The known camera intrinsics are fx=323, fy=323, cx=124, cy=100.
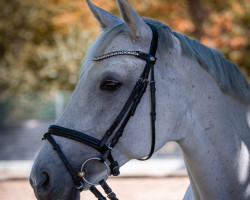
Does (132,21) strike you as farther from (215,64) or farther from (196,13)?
(196,13)

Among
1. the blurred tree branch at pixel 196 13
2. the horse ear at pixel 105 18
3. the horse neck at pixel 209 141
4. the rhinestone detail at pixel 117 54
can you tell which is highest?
the blurred tree branch at pixel 196 13

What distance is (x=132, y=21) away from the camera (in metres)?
1.85

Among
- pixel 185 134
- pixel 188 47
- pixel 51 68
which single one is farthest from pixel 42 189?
pixel 51 68

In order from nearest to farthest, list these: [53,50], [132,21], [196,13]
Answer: [132,21], [196,13], [53,50]

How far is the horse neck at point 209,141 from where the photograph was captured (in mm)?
1998

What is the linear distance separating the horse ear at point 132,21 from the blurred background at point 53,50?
6.44 m

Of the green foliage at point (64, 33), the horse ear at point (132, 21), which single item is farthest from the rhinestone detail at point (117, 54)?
the green foliage at point (64, 33)

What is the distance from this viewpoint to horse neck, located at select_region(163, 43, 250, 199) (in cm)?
200

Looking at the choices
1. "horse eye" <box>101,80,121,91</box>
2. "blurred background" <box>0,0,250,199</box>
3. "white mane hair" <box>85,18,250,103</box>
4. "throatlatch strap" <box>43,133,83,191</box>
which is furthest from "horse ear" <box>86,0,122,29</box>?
"blurred background" <box>0,0,250,199</box>

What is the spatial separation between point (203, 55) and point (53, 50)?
42.3 ft

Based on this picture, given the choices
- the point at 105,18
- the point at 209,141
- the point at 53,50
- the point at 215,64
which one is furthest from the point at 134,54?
the point at 53,50

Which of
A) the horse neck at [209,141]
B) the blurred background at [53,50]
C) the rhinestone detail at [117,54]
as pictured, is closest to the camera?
the rhinestone detail at [117,54]

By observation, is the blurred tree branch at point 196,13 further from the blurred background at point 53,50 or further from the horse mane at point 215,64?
the horse mane at point 215,64

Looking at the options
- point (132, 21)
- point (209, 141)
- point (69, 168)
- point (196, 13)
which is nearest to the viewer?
point (69, 168)
